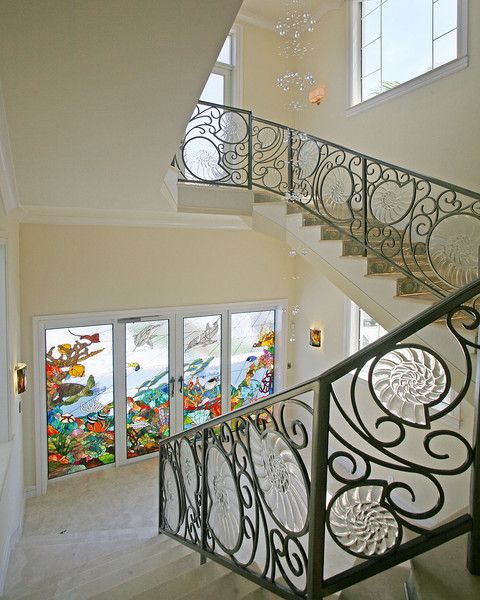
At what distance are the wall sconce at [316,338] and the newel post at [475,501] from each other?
4489 millimetres

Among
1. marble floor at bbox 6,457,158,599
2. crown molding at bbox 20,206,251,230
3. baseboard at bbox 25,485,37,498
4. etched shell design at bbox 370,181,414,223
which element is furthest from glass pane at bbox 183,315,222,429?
etched shell design at bbox 370,181,414,223

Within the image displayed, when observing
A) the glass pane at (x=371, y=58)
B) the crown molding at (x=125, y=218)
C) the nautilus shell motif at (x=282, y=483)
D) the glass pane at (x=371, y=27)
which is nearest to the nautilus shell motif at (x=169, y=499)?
the nautilus shell motif at (x=282, y=483)

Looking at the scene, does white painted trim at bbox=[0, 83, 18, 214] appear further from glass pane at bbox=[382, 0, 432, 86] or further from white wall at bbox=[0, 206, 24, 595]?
glass pane at bbox=[382, 0, 432, 86]

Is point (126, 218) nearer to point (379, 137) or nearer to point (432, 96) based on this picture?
point (379, 137)

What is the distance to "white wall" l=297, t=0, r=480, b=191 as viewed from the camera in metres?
3.66

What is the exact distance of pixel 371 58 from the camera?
475 centimetres

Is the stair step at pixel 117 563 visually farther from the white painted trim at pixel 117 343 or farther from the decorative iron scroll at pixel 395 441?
the decorative iron scroll at pixel 395 441

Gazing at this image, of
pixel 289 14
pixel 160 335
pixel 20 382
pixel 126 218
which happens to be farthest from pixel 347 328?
pixel 289 14

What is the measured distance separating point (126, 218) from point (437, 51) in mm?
3845

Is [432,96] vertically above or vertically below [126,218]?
above

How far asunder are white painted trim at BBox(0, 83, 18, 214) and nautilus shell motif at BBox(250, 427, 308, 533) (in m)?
2.03

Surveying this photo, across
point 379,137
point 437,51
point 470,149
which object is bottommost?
point 470,149

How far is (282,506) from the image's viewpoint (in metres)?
1.66

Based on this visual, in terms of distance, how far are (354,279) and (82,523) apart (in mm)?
3785
